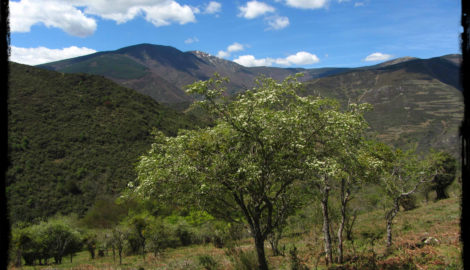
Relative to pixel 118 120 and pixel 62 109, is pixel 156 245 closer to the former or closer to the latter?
pixel 118 120

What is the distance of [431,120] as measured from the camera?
582ft

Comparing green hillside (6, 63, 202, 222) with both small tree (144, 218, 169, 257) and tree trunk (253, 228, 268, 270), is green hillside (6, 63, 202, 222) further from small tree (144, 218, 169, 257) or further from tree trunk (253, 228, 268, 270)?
tree trunk (253, 228, 268, 270)

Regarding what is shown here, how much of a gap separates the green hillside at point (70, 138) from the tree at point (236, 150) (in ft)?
180

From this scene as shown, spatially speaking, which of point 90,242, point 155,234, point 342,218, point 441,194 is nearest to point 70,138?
point 90,242

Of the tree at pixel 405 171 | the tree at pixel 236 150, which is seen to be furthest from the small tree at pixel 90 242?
the tree at pixel 405 171

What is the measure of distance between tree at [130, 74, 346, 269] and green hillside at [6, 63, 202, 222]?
54.9 meters

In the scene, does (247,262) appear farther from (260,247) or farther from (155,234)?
(155,234)

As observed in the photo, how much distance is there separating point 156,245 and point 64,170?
50364 millimetres

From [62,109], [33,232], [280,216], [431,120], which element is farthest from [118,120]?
[431,120]

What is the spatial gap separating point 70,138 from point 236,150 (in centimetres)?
9208

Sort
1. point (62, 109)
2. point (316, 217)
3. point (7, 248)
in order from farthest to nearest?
point (62, 109), point (316, 217), point (7, 248)

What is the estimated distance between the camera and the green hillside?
63.1 meters

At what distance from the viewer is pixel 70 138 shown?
85188 mm

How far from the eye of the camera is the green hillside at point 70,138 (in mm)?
63094
